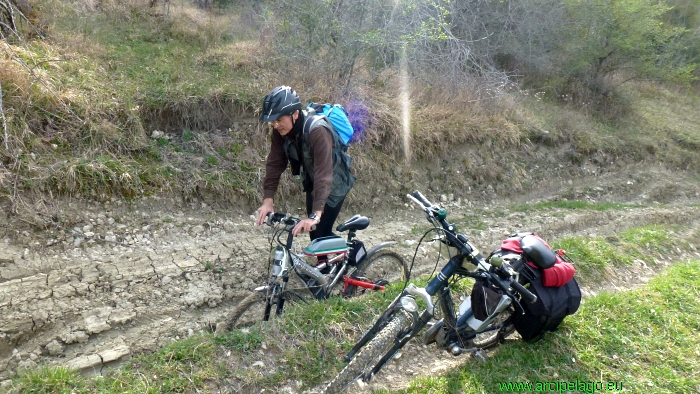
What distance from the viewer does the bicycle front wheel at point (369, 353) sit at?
10.3 ft

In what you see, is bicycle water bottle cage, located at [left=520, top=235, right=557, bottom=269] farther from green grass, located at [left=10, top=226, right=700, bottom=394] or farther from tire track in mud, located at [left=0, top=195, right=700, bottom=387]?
tire track in mud, located at [left=0, top=195, right=700, bottom=387]

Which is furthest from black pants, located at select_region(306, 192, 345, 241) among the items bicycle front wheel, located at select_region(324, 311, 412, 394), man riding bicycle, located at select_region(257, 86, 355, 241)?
bicycle front wheel, located at select_region(324, 311, 412, 394)

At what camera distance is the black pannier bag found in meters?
3.51

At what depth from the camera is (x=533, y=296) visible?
3256 millimetres

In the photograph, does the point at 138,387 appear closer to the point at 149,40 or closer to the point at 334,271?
the point at 334,271

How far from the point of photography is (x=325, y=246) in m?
4.25

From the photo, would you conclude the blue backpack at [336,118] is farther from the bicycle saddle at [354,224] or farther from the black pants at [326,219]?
the bicycle saddle at [354,224]

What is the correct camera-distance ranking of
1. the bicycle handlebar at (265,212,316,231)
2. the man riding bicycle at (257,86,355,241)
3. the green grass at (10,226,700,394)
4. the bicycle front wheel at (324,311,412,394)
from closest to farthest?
1. the bicycle front wheel at (324,311,412,394)
2. the green grass at (10,226,700,394)
3. the man riding bicycle at (257,86,355,241)
4. the bicycle handlebar at (265,212,316,231)

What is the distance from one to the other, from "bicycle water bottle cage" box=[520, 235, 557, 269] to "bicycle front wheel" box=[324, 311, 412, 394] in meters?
1.11

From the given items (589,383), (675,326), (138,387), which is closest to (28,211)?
(138,387)

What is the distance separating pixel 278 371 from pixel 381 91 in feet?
22.9

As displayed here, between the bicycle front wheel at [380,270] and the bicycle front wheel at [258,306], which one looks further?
the bicycle front wheel at [380,270]

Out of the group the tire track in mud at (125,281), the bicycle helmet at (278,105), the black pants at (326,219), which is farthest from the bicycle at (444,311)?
the bicycle helmet at (278,105)

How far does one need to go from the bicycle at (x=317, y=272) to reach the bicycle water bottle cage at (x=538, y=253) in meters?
1.63
